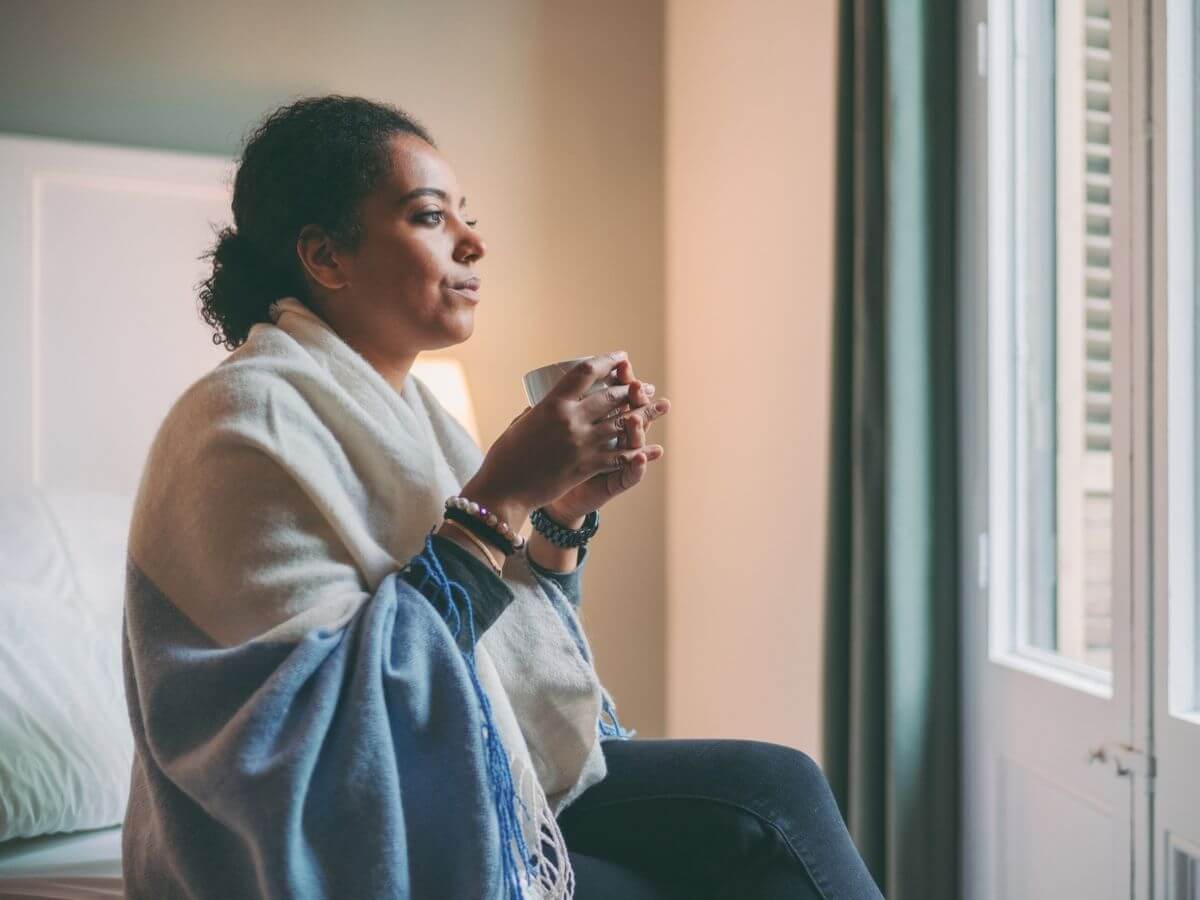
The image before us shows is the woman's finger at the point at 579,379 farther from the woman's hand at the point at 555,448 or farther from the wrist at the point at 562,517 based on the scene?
the wrist at the point at 562,517

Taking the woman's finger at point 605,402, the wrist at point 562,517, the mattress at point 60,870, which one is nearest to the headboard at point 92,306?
the mattress at point 60,870

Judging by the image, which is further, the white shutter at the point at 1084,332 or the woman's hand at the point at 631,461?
the white shutter at the point at 1084,332

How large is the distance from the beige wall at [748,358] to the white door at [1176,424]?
0.69m

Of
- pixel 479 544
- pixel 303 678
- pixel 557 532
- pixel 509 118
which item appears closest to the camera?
pixel 303 678

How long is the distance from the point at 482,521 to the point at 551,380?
0.60 ft

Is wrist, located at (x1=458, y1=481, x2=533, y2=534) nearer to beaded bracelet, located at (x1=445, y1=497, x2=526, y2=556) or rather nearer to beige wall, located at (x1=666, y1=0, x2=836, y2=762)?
beaded bracelet, located at (x1=445, y1=497, x2=526, y2=556)

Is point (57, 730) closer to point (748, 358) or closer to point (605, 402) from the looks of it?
point (605, 402)

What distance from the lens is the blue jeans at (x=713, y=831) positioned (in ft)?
3.04

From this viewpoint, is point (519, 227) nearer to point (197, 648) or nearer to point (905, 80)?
point (905, 80)

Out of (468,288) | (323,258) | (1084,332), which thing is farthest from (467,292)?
(1084,332)

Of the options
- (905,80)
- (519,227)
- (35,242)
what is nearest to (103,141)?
(35,242)

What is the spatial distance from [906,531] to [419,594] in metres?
0.94

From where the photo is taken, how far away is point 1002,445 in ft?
5.05

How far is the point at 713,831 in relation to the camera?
0.97 m
